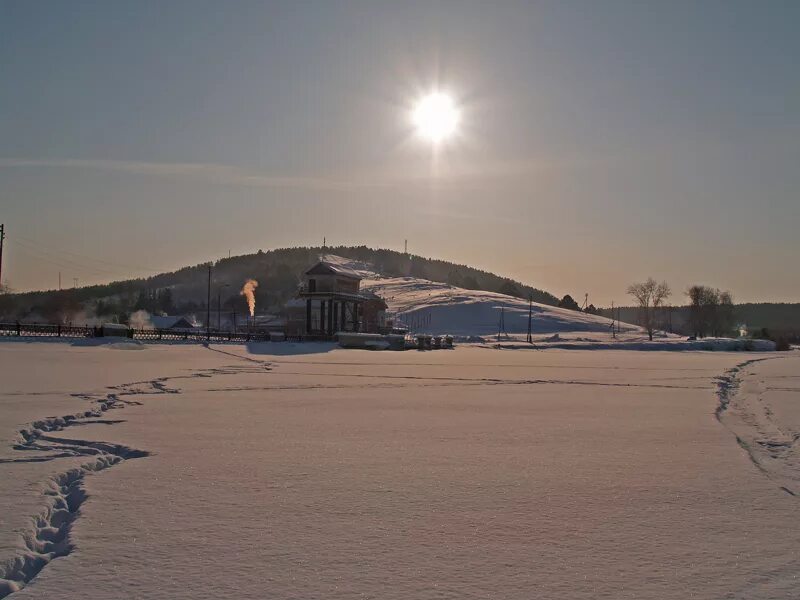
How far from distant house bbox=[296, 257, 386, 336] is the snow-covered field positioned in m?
61.3

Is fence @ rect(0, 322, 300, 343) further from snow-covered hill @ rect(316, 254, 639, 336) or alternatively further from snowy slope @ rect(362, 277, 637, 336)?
snowy slope @ rect(362, 277, 637, 336)

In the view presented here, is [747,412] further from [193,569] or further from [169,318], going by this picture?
[169,318]

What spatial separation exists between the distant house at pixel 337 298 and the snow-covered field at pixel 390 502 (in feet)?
201

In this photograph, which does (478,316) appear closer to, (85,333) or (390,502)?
(85,333)

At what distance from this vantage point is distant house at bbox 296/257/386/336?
255 ft

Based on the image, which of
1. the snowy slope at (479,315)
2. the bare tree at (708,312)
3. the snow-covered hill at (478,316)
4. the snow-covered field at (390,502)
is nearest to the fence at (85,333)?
the snow-covered field at (390,502)

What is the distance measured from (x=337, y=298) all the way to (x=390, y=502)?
234ft

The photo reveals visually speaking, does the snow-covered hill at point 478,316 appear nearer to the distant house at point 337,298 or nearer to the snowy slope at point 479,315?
the snowy slope at point 479,315

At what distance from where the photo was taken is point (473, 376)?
30969mm

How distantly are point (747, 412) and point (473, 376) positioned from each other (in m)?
14.1

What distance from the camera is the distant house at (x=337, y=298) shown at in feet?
255

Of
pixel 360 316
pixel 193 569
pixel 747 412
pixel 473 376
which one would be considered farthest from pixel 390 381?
pixel 360 316

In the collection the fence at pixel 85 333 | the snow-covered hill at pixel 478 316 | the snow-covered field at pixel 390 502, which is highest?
the snow-covered hill at pixel 478 316

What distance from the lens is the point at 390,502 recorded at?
7.55m
